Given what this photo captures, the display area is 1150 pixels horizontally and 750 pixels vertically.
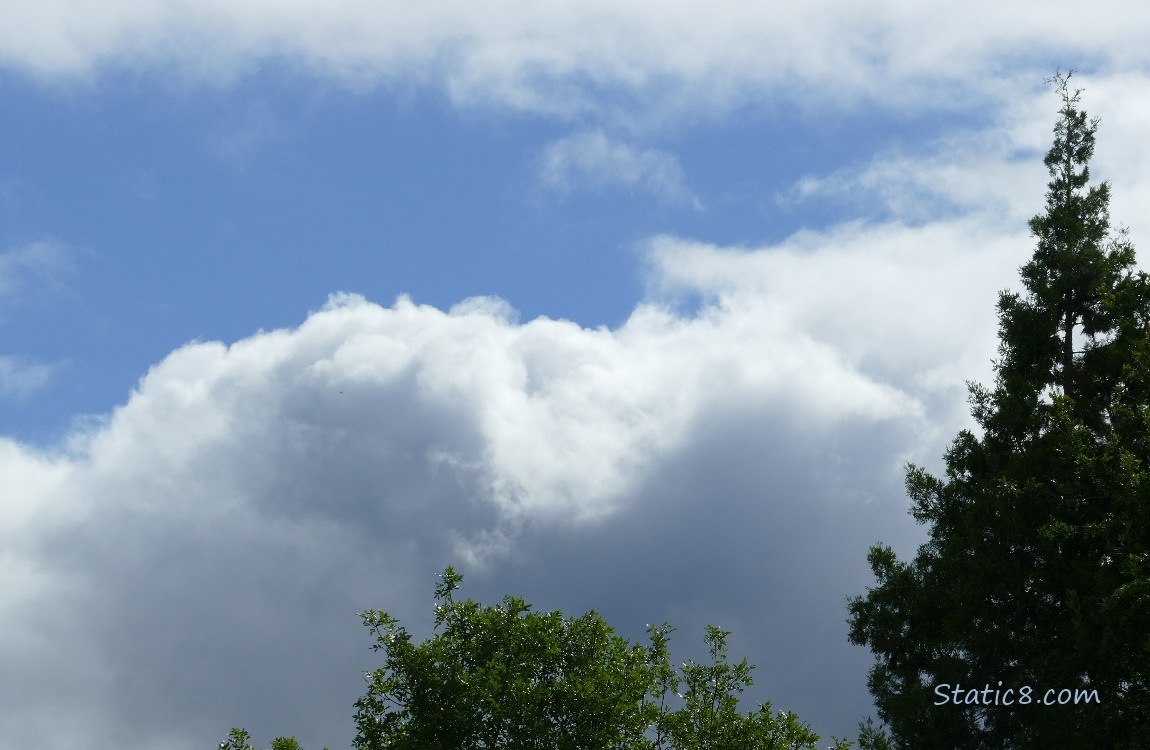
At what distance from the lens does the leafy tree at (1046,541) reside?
32.2m

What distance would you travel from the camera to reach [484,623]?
31.0 m

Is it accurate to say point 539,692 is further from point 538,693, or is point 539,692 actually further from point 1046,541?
point 1046,541

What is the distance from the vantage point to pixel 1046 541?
112ft

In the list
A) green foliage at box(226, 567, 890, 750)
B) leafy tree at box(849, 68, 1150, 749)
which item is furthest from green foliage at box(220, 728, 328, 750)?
leafy tree at box(849, 68, 1150, 749)

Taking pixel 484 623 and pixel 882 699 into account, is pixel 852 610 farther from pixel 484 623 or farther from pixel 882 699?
pixel 484 623

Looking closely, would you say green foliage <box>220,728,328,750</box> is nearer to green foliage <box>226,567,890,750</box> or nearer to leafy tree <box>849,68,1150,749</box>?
green foliage <box>226,567,890,750</box>

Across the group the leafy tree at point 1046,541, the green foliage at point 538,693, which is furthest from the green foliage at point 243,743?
the leafy tree at point 1046,541

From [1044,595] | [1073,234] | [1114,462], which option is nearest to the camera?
[1114,462]

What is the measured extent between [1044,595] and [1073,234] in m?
13.7

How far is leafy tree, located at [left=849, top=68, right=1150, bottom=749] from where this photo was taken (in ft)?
105

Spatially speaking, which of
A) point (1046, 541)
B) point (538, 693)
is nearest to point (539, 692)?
point (538, 693)

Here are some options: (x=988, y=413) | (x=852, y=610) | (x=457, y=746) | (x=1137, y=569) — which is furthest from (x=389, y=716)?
(x=988, y=413)

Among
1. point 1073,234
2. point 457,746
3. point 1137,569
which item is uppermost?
point 1073,234

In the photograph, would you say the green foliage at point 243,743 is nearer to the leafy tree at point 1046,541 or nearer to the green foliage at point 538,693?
the green foliage at point 538,693
